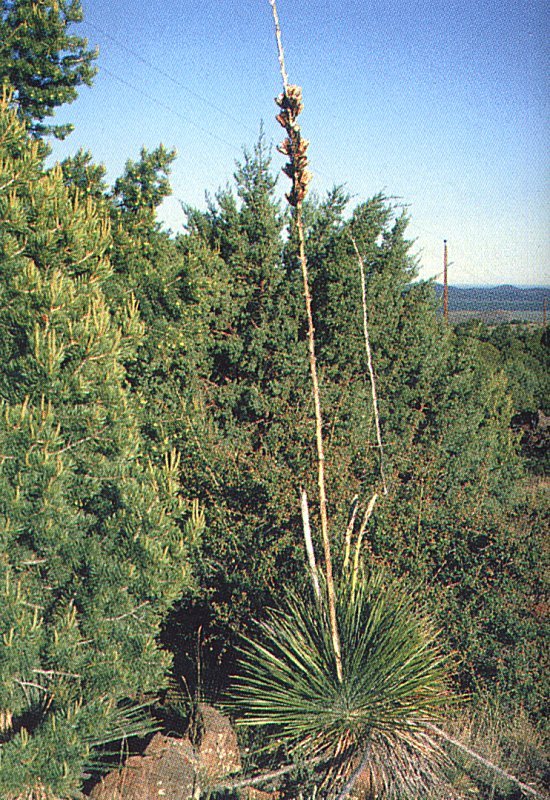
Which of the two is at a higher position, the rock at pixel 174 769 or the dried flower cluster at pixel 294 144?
the dried flower cluster at pixel 294 144

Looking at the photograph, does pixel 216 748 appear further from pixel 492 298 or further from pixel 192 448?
pixel 492 298

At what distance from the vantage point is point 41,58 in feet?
28.4

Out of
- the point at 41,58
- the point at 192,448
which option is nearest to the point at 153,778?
the point at 192,448

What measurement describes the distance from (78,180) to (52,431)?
502 centimetres

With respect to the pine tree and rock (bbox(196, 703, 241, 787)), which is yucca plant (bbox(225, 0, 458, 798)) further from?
the pine tree

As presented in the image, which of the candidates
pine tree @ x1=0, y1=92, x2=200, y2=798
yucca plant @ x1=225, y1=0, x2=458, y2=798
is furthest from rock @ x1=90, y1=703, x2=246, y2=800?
yucca plant @ x1=225, y1=0, x2=458, y2=798

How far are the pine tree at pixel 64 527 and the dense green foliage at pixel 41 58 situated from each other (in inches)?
177

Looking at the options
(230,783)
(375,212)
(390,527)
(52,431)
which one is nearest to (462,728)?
(390,527)

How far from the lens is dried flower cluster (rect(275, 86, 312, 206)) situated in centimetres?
376

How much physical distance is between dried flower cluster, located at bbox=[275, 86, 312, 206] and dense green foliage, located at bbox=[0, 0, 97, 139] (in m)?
5.72

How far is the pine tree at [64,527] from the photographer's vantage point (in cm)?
400

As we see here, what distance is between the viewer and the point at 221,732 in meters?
5.36

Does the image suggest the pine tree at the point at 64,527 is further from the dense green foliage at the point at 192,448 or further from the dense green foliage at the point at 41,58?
the dense green foliage at the point at 41,58

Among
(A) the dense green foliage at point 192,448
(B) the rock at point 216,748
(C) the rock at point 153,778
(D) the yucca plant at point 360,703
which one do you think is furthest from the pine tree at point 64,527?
(D) the yucca plant at point 360,703
